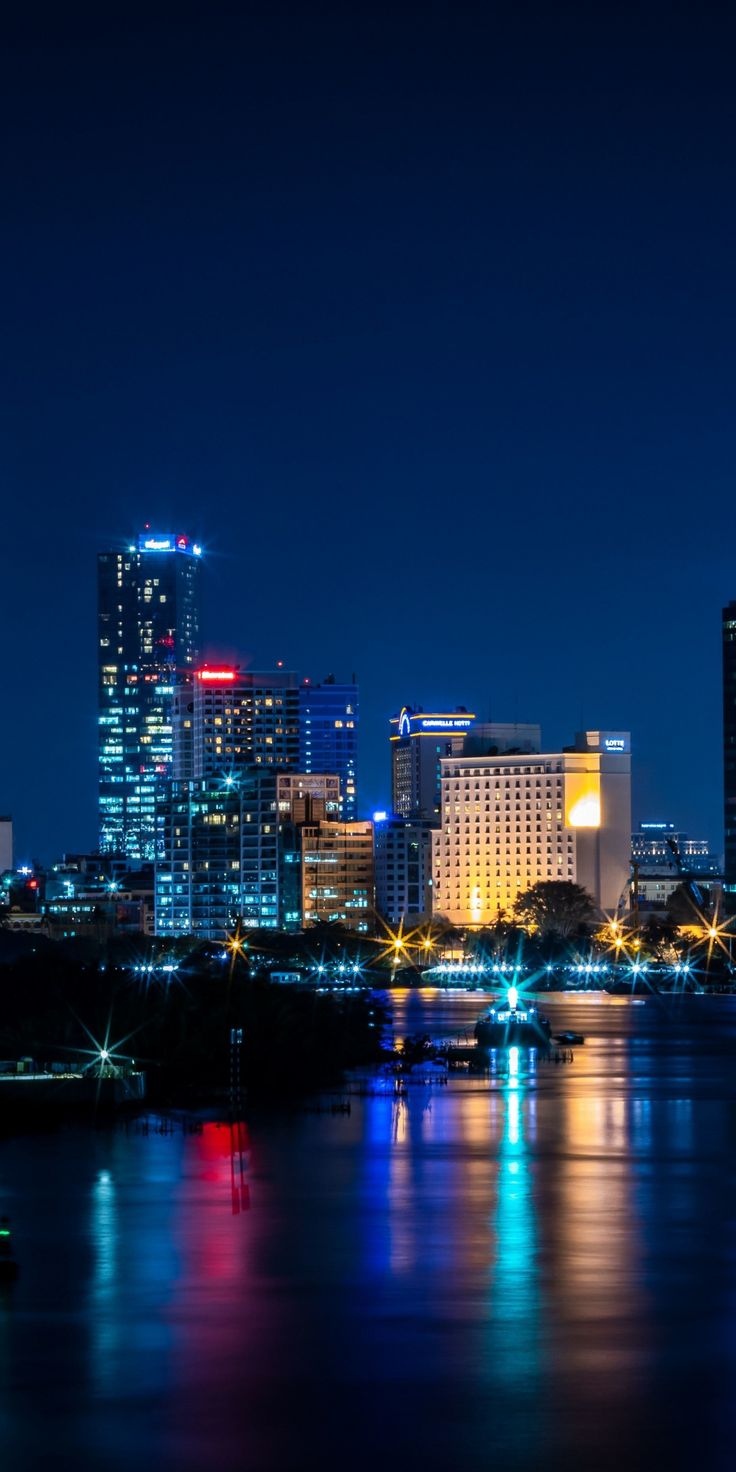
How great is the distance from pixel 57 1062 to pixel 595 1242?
3118 centimetres

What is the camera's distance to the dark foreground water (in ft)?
88.7

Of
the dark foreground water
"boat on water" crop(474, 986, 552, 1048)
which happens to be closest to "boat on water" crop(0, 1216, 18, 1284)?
the dark foreground water

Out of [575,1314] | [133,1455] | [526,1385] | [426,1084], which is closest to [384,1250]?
[575,1314]

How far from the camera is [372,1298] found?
36.2 meters

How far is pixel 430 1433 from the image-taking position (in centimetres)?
2702

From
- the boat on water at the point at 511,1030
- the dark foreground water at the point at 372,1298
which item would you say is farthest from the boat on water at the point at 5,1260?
the boat on water at the point at 511,1030

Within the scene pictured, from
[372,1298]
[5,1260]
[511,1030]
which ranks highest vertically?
[511,1030]

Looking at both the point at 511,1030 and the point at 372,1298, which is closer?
the point at 372,1298

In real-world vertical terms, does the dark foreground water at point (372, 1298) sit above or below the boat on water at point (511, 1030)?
below

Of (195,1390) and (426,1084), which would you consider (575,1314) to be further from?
(426,1084)

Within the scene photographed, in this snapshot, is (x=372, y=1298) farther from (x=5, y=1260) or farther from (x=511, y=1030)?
(x=511, y=1030)

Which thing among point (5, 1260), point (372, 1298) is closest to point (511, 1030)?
point (372, 1298)

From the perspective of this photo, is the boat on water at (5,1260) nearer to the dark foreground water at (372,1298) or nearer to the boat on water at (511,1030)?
the dark foreground water at (372,1298)

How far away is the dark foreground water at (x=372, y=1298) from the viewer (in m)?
27.0
